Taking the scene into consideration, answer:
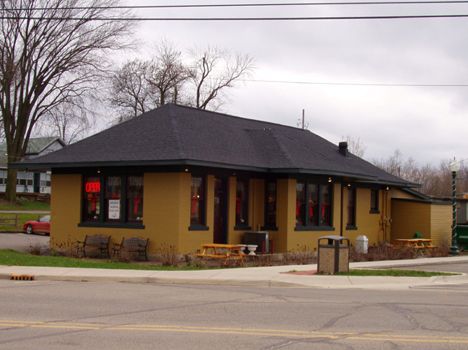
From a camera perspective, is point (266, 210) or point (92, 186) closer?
point (92, 186)

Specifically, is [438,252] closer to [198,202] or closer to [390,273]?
[390,273]

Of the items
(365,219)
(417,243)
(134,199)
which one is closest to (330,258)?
(134,199)

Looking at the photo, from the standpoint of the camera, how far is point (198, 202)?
23641 millimetres

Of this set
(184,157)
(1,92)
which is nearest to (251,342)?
(184,157)

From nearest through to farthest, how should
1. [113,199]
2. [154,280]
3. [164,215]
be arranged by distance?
[154,280] < [164,215] < [113,199]

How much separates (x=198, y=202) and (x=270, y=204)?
151 inches

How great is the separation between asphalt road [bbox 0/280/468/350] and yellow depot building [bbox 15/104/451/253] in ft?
23.9

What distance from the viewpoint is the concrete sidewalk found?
1705cm

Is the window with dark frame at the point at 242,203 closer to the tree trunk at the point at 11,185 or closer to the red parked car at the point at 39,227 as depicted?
the red parked car at the point at 39,227

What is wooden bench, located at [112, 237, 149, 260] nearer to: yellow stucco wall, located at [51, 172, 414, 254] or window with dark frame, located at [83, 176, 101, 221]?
yellow stucco wall, located at [51, 172, 414, 254]

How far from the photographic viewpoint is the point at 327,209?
28.2 m

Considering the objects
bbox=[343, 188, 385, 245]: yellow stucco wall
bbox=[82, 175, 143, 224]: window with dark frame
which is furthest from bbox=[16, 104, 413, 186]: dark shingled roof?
bbox=[343, 188, 385, 245]: yellow stucco wall

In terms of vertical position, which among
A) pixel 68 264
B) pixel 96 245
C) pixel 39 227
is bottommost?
pixel 68 264

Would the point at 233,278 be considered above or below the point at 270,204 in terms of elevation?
below
